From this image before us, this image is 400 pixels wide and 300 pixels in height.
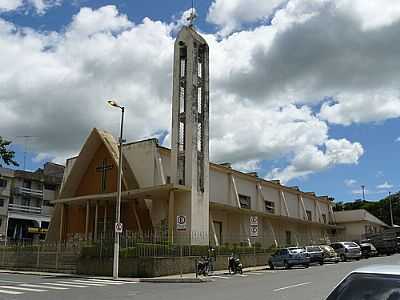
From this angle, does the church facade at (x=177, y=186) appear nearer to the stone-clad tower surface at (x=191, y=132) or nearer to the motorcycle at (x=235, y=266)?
the stone-clad tower surface at (x=191, y=132)

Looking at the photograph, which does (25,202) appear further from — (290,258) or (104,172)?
(290,258)

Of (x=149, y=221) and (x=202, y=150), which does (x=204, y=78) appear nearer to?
(x=202, y=150)

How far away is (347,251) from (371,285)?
126ft

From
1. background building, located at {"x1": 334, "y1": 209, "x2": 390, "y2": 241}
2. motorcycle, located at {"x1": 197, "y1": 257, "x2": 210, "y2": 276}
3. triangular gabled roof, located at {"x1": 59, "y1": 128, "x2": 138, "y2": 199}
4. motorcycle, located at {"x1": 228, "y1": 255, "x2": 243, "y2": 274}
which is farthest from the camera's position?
background building, located at {"x1": 334, "y1": 209, "x2": 390, "y2": 241}

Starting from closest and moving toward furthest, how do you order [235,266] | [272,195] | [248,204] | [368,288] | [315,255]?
[368,288] → [235,266] → [315,255] → [248,204] → [272,195]

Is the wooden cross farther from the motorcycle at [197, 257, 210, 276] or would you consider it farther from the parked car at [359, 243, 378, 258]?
the parked car at [359, 243, 378, 258]

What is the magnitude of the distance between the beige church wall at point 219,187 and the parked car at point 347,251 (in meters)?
9.93

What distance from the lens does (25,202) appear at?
69125mm

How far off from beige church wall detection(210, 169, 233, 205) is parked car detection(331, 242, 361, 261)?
9.93m

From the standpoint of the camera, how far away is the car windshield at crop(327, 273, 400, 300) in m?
4.31

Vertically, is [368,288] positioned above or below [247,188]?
below

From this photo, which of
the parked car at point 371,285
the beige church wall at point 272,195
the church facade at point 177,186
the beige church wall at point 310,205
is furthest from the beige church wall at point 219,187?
the parked car at point 371,285

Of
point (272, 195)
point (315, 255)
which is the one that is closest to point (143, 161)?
point (315, 255)

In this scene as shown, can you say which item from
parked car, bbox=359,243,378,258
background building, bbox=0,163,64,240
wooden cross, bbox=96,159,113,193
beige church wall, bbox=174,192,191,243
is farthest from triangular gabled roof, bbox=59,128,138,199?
background building, bbox=0,163,64,240
